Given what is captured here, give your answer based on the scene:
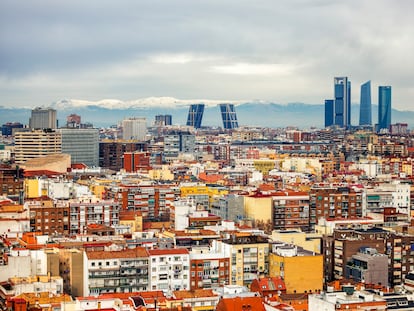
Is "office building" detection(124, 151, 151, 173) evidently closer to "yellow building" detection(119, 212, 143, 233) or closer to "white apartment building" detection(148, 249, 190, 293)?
"yellow building" detection(119, 212, 143, 233)

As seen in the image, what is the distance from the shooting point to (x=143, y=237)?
41.8 metres

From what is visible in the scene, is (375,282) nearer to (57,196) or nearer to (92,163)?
(57,196)

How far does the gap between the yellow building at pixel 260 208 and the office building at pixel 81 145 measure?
5027cm

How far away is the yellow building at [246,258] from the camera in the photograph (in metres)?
37.5

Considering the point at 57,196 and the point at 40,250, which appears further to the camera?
the point at 57,196

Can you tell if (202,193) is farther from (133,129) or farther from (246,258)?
(133,129)

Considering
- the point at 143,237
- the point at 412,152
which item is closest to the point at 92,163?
the point at 412,152

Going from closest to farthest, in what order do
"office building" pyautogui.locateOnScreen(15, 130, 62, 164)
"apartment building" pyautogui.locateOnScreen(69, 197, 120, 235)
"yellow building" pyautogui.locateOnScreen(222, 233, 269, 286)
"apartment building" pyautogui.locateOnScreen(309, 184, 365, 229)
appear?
1. "yellow building" pyautogui.locateOnScreen(222, 233, 269, 286)
2. "apartment building" pyautogui.locateOnScreen(69, 197, 120, 235)
3. "apartment building" pyautogui.locateOnScreen(309, 184, 365, 229)
4. "office building" pyautogui.locateOnScreen(15, 130, 62, 164)

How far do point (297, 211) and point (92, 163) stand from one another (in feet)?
174

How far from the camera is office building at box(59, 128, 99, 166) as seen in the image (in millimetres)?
102062

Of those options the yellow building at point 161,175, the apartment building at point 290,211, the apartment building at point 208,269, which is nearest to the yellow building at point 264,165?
the yellow building at point 161,175

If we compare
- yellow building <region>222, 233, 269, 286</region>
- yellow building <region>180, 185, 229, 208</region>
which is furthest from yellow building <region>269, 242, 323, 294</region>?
yellow building <region>180, 185, 229, 208</region>

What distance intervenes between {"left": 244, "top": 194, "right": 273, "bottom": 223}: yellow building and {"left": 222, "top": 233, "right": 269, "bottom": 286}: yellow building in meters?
14.2

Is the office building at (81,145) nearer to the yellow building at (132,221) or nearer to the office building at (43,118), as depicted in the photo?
the office building at (43,118)
